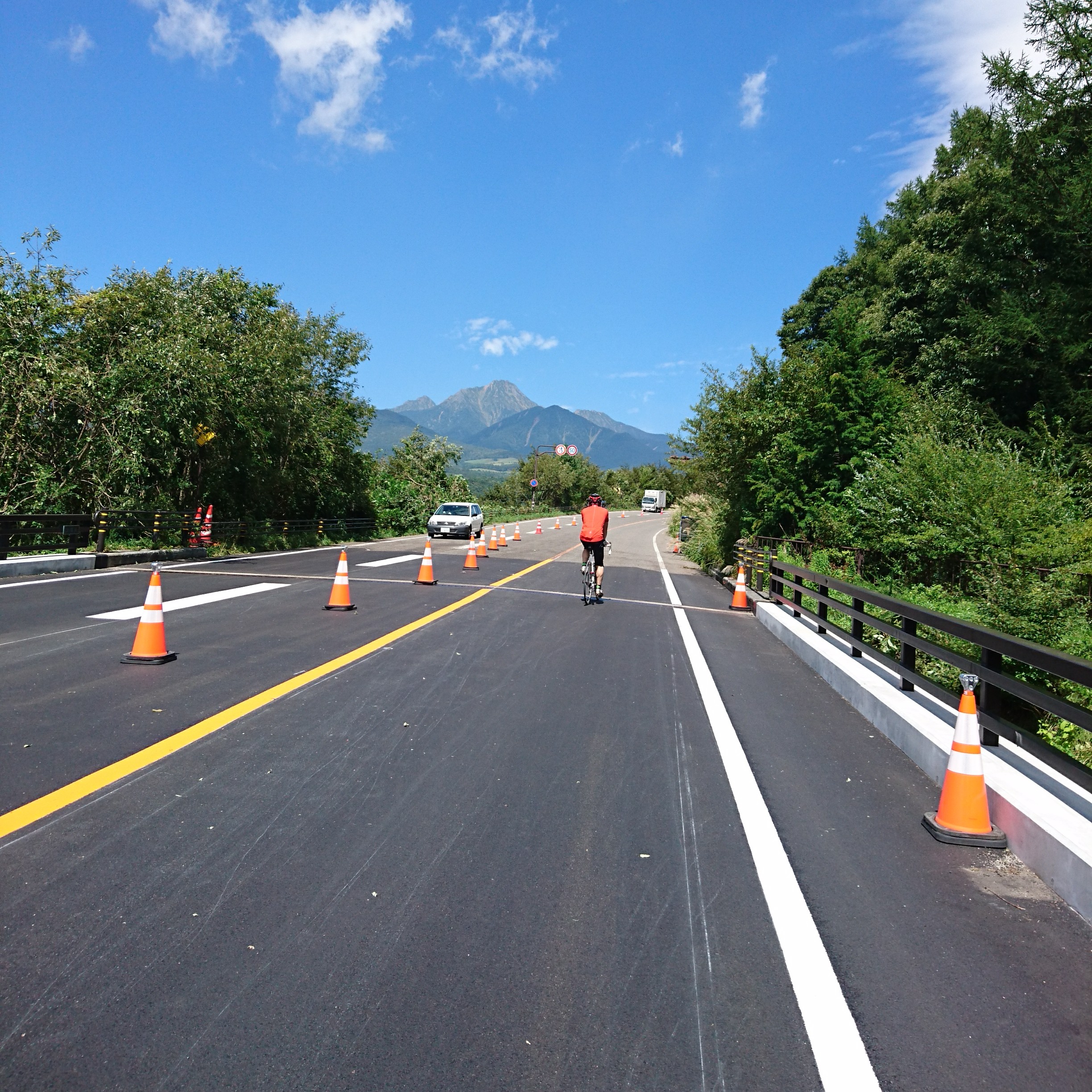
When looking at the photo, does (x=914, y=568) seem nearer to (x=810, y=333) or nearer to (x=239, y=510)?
(x=239, y=510)

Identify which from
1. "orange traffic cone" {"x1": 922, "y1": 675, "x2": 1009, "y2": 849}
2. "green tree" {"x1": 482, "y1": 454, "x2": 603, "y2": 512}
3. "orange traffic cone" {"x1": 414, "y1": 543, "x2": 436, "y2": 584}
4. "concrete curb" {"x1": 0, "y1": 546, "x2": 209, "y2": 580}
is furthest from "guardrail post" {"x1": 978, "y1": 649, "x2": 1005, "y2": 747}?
"green tree" {"x1": 482, "y1": 454, "x2": 603, "y2": 512}

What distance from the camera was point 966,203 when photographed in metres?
30.3

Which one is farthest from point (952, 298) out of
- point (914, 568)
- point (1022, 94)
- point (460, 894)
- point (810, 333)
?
point (460, 894)

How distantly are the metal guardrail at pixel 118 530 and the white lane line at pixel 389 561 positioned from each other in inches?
192

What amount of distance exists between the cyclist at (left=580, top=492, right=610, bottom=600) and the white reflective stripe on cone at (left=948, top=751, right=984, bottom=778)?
32.5 feet

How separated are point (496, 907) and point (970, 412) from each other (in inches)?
1014

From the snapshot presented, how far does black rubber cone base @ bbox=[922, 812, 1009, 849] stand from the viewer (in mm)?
4457

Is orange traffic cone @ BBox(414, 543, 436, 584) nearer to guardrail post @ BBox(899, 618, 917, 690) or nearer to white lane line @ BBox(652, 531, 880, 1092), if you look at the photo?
guardrail post @ BBox(899, 618, 917, 690)

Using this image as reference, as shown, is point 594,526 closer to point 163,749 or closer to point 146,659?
point 146,659

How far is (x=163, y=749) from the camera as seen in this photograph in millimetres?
5359

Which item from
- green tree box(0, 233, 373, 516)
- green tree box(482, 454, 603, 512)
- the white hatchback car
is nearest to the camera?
green tree box(0, 233, 373, 516)

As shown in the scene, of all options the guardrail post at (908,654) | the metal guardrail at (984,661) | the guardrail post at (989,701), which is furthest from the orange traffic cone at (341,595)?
the guardrail post at (989,701)

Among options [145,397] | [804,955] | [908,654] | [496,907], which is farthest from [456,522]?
[804,955]

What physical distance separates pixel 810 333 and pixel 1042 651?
5712 cm
